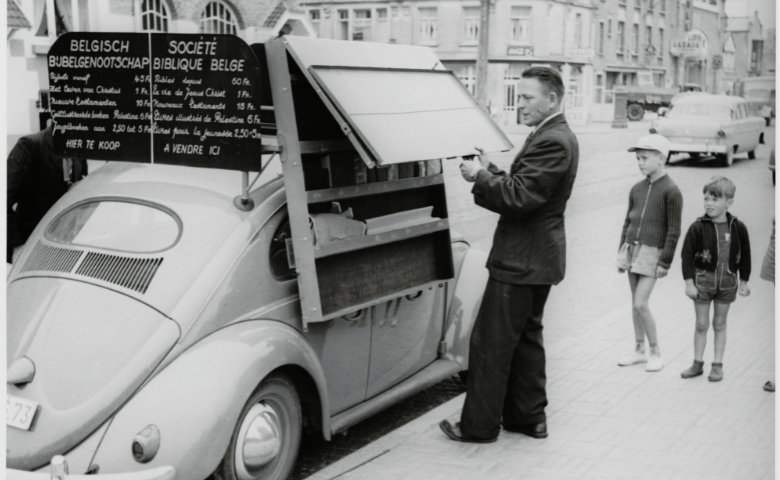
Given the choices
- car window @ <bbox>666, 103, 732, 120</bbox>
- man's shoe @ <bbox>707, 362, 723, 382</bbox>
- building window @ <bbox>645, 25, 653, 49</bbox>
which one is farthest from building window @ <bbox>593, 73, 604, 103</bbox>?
man's shoe @ <bbox>707, 362, 723, 382</bbox>

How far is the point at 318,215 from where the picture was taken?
4.17m

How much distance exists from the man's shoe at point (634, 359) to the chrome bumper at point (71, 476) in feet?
12.4

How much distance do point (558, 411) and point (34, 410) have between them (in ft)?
10.1

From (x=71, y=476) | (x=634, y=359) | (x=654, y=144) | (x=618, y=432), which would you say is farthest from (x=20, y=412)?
(x=634, y=359)

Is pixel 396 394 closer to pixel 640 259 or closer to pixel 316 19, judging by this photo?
pixel 640 259

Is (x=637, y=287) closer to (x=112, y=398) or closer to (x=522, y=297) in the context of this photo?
(x=522, y=297)

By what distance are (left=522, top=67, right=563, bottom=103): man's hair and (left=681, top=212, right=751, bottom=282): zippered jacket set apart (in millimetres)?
1736

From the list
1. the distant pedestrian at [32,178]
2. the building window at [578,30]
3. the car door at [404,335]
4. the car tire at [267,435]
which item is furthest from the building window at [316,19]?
the car tire at [267,435]

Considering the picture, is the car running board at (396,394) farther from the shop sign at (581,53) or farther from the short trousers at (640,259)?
the shop sign at (581,53)

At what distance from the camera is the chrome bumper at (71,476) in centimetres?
321

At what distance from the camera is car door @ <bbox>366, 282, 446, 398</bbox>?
187 inches

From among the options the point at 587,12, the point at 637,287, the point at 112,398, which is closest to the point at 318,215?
the point at 112,398

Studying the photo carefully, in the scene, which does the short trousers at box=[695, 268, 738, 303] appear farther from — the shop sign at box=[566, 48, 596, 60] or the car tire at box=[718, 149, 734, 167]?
the shop sign at box=[566, 48, 596, 60]

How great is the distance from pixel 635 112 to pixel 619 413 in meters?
34.5
